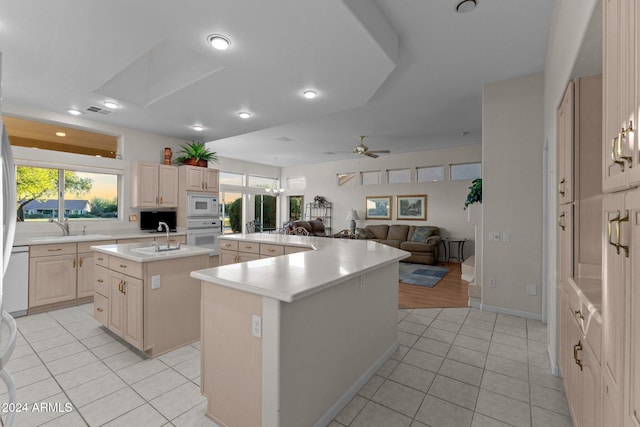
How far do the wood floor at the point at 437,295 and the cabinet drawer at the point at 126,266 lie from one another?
3163mm

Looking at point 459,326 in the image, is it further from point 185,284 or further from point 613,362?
point 185,284

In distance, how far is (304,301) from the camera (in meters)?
1.67

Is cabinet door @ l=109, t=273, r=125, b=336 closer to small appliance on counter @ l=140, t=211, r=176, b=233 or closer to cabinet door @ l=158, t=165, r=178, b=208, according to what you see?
small appliance on counter @ l=140, t=211, r=176, b=233

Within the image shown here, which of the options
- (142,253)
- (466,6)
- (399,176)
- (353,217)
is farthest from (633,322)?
(353,217)

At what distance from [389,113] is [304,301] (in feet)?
13.8

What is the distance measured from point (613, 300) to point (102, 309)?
3.96 meters

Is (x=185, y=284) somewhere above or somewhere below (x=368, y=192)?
below

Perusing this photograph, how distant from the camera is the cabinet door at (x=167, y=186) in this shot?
5293 mm

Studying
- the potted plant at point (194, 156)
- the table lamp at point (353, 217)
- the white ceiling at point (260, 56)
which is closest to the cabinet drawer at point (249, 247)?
the white ceiling at point (260, 56)

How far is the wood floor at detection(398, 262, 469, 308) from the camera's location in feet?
13.5

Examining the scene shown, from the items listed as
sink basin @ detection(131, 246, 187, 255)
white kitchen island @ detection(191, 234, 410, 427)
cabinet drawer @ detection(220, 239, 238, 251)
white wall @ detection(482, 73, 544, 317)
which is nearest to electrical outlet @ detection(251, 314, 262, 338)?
white kitchen island @ detection(191, 234, 410, 427)

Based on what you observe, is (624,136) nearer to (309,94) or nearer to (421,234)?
(309,94)

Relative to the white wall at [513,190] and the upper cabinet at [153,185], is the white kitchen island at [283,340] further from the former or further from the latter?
the upper cabinet at [153,185]

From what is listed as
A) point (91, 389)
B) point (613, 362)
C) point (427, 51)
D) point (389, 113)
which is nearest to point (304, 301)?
point (613, 362)
